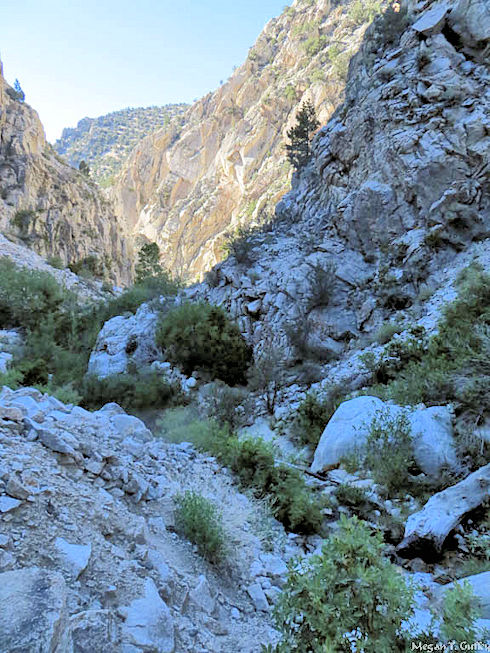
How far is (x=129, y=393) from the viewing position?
8.91 m

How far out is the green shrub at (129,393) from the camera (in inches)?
346

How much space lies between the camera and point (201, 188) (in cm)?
5269

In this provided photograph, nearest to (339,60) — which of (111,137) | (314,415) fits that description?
(314,415)

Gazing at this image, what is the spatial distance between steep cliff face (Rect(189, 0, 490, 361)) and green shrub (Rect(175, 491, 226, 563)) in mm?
6454

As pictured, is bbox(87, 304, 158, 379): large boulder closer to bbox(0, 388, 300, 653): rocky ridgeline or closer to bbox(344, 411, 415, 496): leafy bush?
bbox(0, 388, 300, 653): rocky ridgeline

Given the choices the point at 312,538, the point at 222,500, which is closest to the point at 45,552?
the point at 222,500

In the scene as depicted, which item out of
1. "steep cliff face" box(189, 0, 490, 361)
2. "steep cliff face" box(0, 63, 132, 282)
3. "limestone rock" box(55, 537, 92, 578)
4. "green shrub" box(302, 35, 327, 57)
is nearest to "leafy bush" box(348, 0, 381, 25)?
"green shrub" box(302, 35, 327, 57)

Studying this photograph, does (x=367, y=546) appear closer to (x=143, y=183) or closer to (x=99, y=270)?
(x=99, y=270)

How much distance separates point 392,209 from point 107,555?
37.5 feet

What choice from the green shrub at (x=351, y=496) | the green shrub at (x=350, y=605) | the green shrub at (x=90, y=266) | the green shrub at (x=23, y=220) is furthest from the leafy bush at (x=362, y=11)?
the green shrub at (x=350, y=605)

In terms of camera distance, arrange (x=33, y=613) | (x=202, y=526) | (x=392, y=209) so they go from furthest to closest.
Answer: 1. (x=392, y=209)
2. (x=202, y=526)
3. (x=33, y=613)

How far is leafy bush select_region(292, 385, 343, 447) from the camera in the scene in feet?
21.4

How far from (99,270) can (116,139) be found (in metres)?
65.2

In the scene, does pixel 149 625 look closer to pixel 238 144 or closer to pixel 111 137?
pixel 238 144
